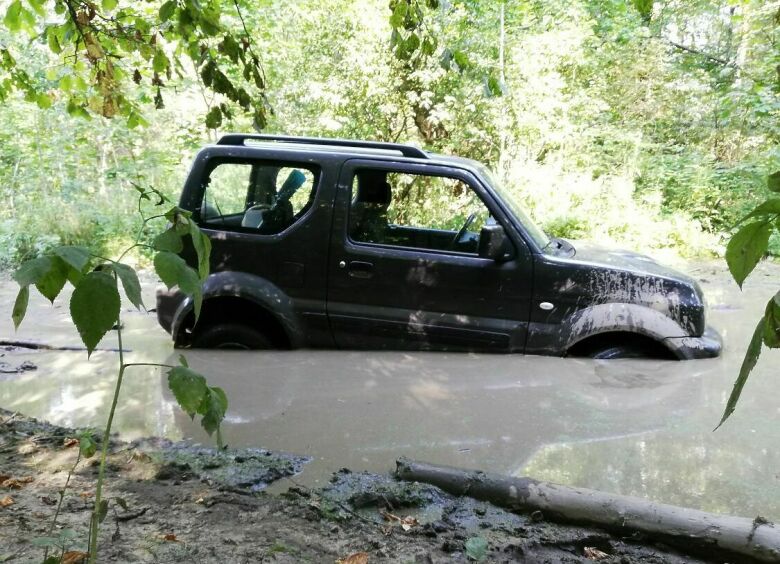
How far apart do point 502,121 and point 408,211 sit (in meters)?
7.32

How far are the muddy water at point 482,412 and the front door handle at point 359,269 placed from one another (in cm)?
64

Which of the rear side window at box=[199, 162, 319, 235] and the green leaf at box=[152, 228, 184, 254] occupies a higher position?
the green leaf at box=[152, 228, 184, 254]

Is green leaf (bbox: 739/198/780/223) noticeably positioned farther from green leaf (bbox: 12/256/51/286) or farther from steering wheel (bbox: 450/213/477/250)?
steering wheel (bbox: 450/213/477/250)

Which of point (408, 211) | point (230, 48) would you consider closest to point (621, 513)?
point (230, 48)

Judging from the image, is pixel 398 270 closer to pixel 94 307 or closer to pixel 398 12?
pixel 398 12

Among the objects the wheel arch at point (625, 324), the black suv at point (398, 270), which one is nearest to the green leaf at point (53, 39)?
the black suv at point (398, 270)

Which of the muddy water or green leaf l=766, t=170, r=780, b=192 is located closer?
green leaf l=766, t=170, r=780, b=192

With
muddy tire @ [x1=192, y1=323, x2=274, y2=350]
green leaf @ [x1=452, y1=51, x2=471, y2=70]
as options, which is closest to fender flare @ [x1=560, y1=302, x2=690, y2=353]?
green leaf @ [x1=452, y1=51, x2=471, y2=70]

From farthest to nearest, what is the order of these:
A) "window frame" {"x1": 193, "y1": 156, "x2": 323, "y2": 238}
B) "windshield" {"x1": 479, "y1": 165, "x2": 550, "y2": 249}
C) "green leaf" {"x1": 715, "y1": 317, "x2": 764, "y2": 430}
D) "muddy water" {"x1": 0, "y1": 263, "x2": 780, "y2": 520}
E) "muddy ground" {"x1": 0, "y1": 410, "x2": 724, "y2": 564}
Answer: "window frame" {"x1": 193, "y1": 156, "x2": 323, "y2": 238}
"windshield" {"x1": 479, "y1": 165, "x2": 550, "y2": 249}
"muddy water" {"x1": 0, "y1": 263, "x2": 780, "y2": 520}
"muddy ground" {"x1": 0, "y1": 410, "x2": 724, "y2": 564}
"green leaf" {"x1": 715, "y1": 317, "x2": 764, "y2": 430}

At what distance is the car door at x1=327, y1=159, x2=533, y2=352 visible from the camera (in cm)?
483

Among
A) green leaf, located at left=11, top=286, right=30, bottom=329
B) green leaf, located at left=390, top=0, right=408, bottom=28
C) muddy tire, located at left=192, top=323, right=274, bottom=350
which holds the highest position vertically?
green leaf, located at left=390, top=0, right=408, bottom=28

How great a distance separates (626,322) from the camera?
15.2 feet

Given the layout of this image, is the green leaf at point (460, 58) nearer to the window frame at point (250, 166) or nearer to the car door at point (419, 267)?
the car door at point (419, 267)

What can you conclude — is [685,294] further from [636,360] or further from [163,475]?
[163,475]
